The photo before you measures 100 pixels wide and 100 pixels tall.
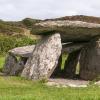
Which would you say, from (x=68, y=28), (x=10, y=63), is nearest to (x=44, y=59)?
(x=68, y=28)

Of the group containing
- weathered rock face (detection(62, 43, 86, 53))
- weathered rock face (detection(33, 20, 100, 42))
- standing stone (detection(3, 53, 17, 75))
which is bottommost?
standing stone (detection(3, 53, 17, 75))

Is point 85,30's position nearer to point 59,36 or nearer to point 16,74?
point 59,36

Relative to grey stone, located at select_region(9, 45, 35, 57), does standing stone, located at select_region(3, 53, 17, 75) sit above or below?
below

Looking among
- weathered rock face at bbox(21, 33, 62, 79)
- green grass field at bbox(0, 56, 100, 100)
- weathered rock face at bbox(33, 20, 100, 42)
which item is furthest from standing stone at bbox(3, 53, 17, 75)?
green grass field at bbox(0, 56, 100, 100)

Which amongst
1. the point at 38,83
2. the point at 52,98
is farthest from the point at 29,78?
the point at 52,98

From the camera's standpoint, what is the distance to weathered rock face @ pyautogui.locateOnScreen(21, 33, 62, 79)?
1959cm

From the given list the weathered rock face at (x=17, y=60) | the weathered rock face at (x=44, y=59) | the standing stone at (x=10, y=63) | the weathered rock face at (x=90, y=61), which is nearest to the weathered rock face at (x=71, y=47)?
the weathered rock face at (x=90, y=61)

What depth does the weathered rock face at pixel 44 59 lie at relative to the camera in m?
19.6

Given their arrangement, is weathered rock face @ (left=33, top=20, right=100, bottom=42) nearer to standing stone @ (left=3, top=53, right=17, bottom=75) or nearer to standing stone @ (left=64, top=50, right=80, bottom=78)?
standing stone @ (left=64, top=50, right=80, bottom=78)

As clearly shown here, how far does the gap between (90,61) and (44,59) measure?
2.70 metres

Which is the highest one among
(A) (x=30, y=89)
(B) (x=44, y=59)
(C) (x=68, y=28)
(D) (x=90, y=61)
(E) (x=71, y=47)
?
(C) (x=68, y=28)

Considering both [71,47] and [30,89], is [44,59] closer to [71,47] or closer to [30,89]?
[71,47]

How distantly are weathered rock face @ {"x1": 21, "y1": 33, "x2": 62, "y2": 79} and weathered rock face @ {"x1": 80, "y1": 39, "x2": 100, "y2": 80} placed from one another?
75.7 inches

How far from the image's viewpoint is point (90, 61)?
21.5 m
